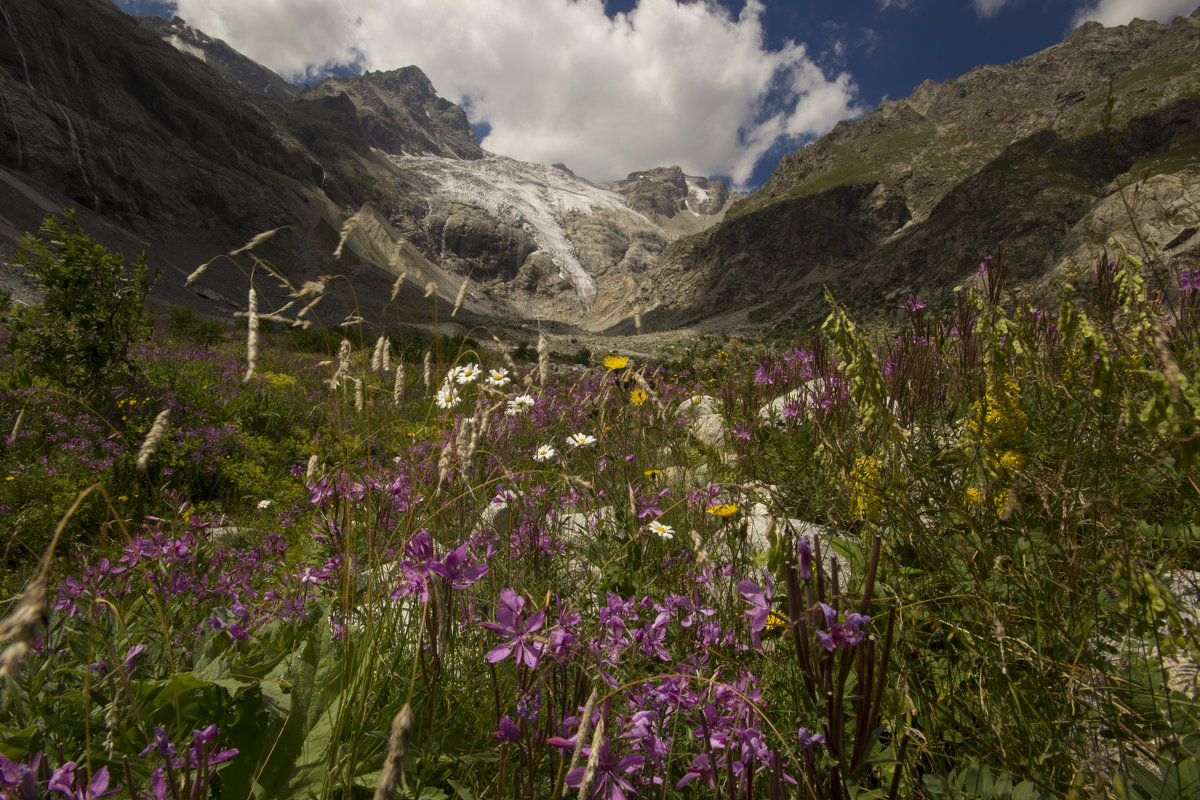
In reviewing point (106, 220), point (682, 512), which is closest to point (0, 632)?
point (682, 512)

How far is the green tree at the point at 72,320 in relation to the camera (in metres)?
5.36

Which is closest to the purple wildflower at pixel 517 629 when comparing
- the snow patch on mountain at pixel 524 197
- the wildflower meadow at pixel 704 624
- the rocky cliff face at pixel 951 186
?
the wildflower meadow at pixel 704 624

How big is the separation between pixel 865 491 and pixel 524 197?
139297mm

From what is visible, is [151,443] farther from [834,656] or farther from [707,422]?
[707,422]

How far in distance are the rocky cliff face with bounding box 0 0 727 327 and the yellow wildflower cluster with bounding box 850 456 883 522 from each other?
4.86ft

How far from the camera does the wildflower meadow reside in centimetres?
87

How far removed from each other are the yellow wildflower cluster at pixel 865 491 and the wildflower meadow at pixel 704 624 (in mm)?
25

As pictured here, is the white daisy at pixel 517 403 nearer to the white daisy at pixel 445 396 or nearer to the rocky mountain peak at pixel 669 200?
the white daisy at pixel 445 396

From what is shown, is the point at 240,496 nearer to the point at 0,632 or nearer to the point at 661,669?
the point at 661,669

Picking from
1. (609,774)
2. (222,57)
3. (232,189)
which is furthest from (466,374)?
(222,57)

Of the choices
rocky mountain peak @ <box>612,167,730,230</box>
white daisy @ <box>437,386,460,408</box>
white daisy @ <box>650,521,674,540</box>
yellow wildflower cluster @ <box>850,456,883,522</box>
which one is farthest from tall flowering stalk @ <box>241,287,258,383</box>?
rocky mountain peak @ <box>612,167,730,230</box>

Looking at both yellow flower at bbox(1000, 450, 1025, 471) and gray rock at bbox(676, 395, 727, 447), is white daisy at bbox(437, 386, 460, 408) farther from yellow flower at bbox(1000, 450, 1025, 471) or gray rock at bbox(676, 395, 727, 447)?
gray rock at bbox(676, 395, 727, 447)

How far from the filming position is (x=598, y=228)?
13000cm

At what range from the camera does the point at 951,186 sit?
270 ft
